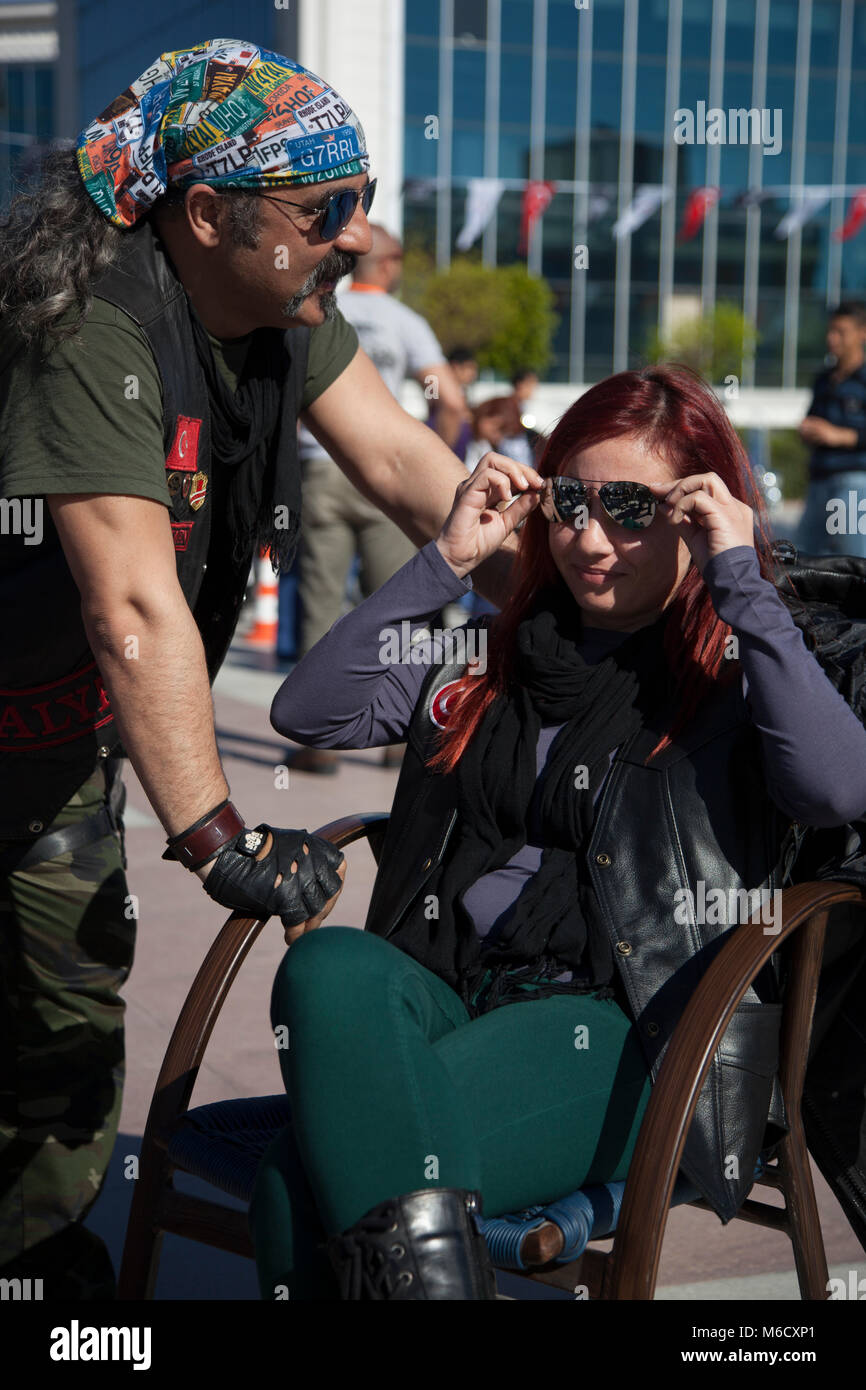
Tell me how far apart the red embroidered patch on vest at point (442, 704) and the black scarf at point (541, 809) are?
0.28 feet

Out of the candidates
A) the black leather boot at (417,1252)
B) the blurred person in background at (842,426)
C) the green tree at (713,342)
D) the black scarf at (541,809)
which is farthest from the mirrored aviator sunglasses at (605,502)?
the green tree at (713,342)

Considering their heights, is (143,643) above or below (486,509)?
below

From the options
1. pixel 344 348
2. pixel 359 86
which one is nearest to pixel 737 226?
pixel 359 86

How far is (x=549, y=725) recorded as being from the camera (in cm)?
227

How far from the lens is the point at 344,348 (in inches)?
104

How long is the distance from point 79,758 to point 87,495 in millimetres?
541

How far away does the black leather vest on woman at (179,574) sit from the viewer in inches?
83.4

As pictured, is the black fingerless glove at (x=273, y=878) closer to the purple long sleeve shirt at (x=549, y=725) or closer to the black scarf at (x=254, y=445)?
the purple long sleeve shirt at (x=549, y=725)

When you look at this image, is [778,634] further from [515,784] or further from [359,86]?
[359,86]

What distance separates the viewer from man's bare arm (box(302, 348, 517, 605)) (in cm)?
263

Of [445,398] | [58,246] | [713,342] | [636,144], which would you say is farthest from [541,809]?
[636,144]

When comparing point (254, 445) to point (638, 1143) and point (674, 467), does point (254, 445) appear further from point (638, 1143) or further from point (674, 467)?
point (638, 1143)

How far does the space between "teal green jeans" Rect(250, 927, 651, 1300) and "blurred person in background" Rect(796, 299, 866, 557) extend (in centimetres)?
602

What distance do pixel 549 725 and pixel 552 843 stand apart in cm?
19
